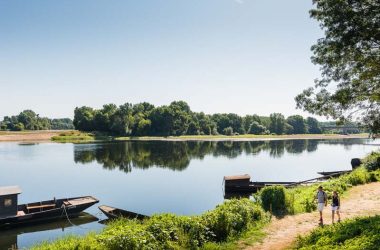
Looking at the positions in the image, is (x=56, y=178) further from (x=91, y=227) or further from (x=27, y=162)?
(x=91, y=227)

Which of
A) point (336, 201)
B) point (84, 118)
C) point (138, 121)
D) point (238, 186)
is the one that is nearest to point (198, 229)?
point (336, 201)

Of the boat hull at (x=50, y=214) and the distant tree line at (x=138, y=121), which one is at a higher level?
the distant tree line at (x=138, y=121)

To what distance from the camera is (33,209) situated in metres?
34.7

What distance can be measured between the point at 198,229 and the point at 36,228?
67.0ft

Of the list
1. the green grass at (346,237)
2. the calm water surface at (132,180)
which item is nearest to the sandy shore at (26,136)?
the calm water surface at (132,180)

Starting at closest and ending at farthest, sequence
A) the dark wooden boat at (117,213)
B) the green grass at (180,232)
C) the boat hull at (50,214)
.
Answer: the green grass at (180,232) → the dark wooden boat at (117,213) → the boat hull at (50,214)

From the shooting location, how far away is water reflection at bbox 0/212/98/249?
2791 cm

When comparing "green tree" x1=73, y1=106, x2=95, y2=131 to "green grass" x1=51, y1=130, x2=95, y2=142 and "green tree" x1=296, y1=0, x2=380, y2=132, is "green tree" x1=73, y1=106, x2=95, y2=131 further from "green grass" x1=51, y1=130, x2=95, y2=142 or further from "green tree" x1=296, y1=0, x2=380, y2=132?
"green tree" x1=296, y1=0, x2=380, y2=132

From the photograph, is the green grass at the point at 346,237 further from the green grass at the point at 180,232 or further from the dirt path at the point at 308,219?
the green grass at the point at 180,232

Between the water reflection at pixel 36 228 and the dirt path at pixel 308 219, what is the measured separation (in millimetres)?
19755

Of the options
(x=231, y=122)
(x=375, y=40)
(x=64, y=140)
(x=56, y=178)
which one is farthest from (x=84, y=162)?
(x=231, y=122)

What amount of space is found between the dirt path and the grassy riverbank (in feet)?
2.58

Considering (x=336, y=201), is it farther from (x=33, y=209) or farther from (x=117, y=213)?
(x=33, y=209)

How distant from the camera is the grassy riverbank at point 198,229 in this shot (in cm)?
1494
